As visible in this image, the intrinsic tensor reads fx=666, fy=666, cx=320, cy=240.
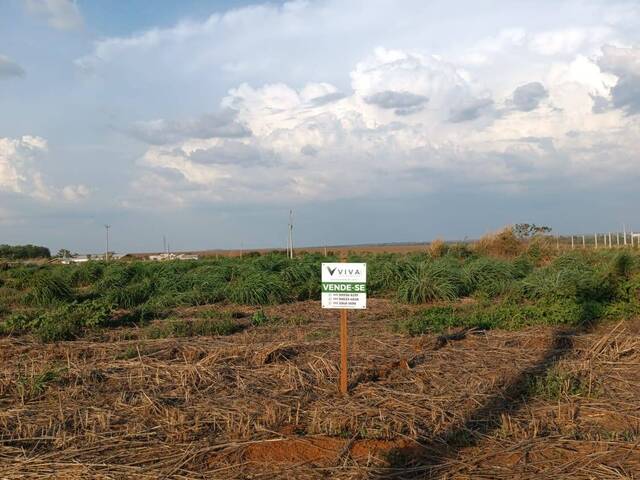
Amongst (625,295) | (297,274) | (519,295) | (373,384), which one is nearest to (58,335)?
(373,384)

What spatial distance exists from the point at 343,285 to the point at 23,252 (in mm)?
65755

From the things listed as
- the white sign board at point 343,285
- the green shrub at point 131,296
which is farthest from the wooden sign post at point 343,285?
the green shrub at point 131,296

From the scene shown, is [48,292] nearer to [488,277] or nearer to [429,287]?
[429,287]

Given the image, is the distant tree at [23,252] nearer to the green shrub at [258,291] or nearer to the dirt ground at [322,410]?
the green shrub at [258,291]

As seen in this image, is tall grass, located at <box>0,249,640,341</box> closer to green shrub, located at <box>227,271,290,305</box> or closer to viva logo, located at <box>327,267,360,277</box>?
green shrub, located at <box>227,271,290,305</box>

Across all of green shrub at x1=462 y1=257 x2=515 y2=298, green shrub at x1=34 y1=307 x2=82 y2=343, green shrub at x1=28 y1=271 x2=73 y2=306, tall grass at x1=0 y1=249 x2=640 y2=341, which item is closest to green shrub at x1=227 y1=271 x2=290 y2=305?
tall grass at x1=0 y1=249 x2=640 y2=341

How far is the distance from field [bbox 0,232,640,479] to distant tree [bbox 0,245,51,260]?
54352mm

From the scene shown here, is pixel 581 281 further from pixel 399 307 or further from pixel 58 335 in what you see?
pixel 58 335

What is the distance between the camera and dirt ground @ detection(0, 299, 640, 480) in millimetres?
5129

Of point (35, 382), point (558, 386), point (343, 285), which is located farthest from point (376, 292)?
point (35, 382)

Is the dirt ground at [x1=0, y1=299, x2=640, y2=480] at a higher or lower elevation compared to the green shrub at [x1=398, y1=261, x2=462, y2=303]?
lower

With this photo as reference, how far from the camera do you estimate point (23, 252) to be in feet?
215

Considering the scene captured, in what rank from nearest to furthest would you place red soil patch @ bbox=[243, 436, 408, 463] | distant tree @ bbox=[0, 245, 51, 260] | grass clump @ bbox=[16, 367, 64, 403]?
red soil patch @ bbox=[243, 436, 408, 463], grass clump @ bbox=[16, 367, 64, 403], distant tree @ bbox=[0, 245, 51, 260]

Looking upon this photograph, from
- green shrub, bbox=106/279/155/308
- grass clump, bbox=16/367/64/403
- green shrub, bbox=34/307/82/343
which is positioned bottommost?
grass clump, bbox=16/367/64/403
